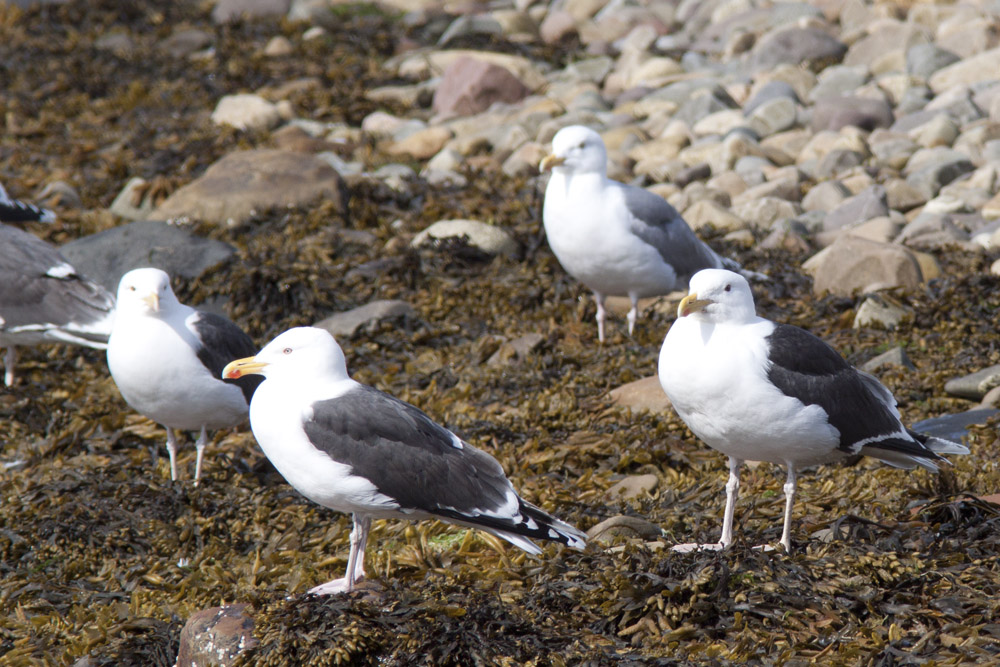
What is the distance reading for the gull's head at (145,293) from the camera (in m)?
5.89

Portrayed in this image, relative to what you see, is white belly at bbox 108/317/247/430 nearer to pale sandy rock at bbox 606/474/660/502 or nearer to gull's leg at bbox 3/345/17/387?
pale sandy rock at bbox 606/474/660/502

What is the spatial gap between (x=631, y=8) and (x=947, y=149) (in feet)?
26.6

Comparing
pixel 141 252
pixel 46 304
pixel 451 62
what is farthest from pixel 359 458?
pixel 451 62

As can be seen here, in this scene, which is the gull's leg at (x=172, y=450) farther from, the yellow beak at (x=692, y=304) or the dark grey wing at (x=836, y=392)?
the dark grey wing at (x=836, y=392)

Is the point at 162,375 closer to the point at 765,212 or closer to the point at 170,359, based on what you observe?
the point at 170,359

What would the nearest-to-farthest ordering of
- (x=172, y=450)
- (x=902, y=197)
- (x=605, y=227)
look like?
(x=172, y=450)
(x=605, y=227)
(x=902, y=197)

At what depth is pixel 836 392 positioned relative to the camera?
187 inches

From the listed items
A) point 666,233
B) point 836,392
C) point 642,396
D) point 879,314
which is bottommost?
point 642,396

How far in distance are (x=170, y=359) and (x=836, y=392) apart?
3.50 metres

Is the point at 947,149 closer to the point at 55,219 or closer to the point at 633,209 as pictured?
the point at 633,209

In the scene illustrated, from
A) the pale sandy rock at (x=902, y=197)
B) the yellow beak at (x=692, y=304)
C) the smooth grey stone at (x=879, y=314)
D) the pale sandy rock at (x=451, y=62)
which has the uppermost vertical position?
Answer: the yellow beak at (x=692, y=304)

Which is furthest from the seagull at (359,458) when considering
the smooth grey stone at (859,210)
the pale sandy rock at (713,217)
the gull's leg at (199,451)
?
the smooth grey stone at (859,210)

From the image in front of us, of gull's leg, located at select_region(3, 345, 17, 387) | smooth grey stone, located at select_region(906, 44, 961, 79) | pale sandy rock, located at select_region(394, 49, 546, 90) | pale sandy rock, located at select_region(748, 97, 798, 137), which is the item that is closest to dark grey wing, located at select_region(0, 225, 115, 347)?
gull's leg, located at select_region(3, 345, 17, 387)

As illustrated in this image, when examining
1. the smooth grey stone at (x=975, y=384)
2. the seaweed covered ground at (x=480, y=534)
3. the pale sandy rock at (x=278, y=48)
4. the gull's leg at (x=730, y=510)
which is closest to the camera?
the seaweed covered ground at (x=480, y=534)
